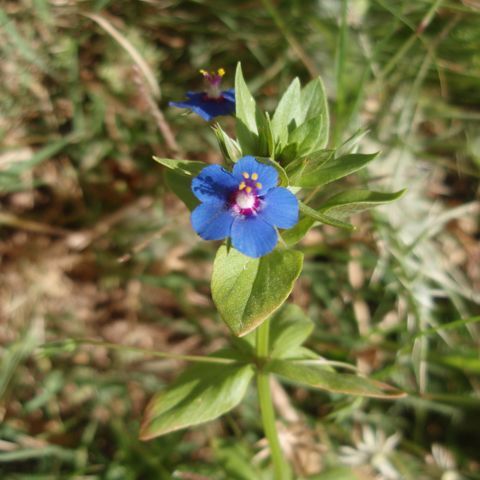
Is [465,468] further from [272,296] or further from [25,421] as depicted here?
[25,421]

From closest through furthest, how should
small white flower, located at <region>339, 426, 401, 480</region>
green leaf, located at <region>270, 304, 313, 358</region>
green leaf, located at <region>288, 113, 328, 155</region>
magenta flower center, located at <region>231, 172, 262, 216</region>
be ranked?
1. magenta flower center, located at <region>231, 172, 262, 216</region>
2. green leaf, located at <region>288, 113, 328, 155</region>
3. green leaf, located at <region>270, 304, 313, 358</region>
4. small white flower, located at <region>339, 426, 401, 480</region>

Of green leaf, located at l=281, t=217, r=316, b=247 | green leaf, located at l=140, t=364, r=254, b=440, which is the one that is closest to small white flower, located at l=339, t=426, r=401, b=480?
green leaf, located at l=140, t=364, r=254, b=440

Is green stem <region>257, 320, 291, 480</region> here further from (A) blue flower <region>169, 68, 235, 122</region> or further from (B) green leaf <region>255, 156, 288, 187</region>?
(A) blue flower <region>169, 68, 235, 122</region>

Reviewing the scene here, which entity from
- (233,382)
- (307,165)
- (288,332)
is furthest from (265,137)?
(233,382)

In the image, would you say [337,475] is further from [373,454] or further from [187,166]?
[187,166]

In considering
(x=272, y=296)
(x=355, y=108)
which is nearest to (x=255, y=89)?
(x=355, y=108)

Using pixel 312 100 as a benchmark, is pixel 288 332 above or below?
below
